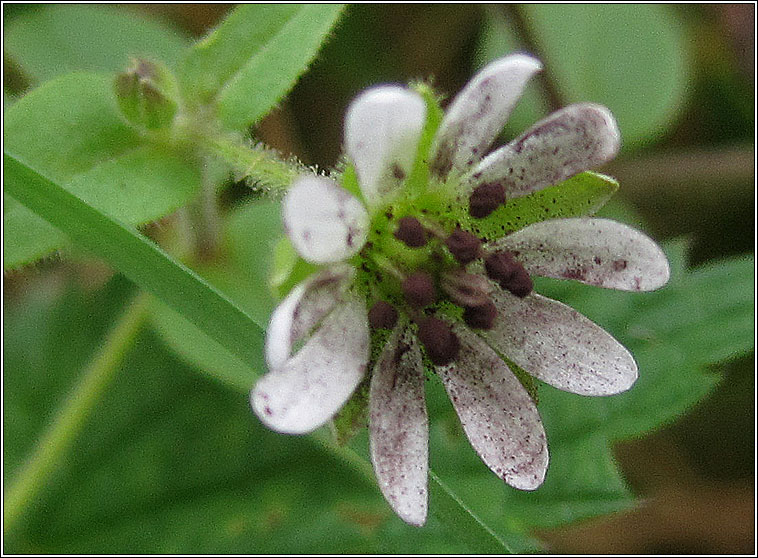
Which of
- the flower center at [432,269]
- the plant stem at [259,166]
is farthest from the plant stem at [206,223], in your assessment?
the flower center at [432,269]

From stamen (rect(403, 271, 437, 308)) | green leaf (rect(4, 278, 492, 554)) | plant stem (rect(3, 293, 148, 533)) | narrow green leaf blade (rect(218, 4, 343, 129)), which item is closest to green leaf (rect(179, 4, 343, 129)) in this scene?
narrow green leaf blade (rect(218, 4, 343, 129))

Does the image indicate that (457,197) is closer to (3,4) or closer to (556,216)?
(556,216)

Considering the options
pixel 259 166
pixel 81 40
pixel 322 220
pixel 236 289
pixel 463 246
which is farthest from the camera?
pixel 81 40

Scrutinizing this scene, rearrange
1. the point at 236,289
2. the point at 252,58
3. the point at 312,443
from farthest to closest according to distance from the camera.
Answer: the point at 312,443
the point at 236,289
the point at 252,58

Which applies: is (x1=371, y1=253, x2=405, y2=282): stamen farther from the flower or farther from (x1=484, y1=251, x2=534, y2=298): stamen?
(x1=484, y1=251, x2=534, y2=298): stamen

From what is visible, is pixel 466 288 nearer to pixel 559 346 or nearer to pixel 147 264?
pixel 559 346

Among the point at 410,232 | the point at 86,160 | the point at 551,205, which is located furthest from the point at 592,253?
the point at 86,160
